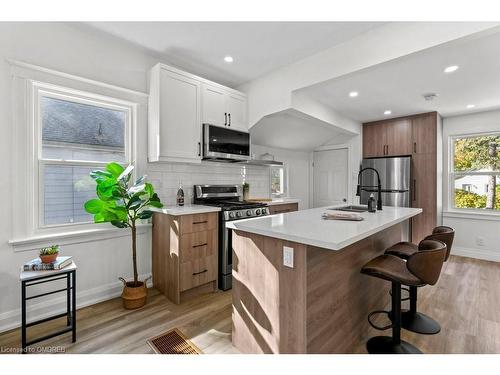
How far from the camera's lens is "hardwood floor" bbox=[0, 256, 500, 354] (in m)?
1.89

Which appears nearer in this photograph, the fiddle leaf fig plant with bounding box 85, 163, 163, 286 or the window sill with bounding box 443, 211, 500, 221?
the fiddle leaf fig plant with bounding box 85, 163, 163, 286

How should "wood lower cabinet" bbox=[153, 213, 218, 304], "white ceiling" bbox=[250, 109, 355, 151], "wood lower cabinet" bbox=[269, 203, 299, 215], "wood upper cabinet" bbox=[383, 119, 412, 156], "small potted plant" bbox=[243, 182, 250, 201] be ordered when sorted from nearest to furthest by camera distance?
"wood lower cabinet" bbox=[153, 213, 218, 304] → "wood lower cabinet" bbox=[269, 203, 299, 215] → "white ceiling" bbox=[250, 109, 355, 151] → "small potted plant" bbox=[243, 182, 250, 201] → "wood upper cabinet" bbox=[383, 119, 412, 156]

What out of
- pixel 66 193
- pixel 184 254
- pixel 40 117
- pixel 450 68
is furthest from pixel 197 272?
pixel 450 68

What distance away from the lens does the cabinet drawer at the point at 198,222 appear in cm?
258

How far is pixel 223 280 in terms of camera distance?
2926mm

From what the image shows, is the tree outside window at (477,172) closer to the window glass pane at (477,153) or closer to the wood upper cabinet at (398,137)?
the window glass pane at (477,153)

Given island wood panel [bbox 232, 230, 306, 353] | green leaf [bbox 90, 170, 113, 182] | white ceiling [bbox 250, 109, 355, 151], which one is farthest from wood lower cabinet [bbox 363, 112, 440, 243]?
green leaf [bbox 90, 170, 113, 182]

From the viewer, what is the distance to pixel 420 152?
14.3 ft

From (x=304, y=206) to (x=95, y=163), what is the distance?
4.00 meters

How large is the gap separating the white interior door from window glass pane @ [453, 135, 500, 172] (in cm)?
184

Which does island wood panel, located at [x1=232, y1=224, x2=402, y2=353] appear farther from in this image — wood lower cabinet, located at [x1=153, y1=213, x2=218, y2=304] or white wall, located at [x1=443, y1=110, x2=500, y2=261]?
white wall, located at [x1=443, y1=110, x2=500, y2=261]
